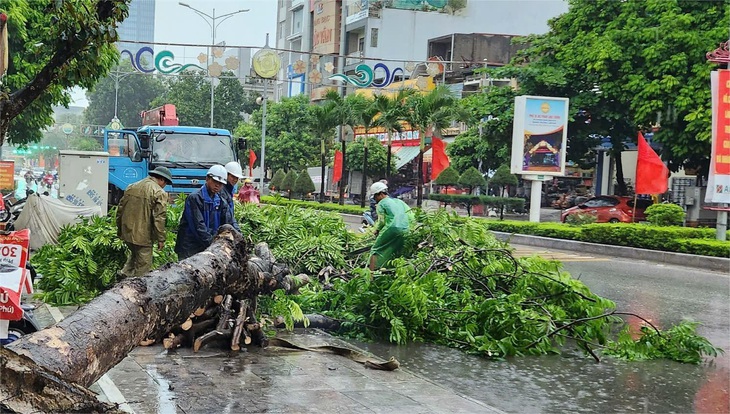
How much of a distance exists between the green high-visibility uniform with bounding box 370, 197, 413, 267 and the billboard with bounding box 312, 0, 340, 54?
62.2m

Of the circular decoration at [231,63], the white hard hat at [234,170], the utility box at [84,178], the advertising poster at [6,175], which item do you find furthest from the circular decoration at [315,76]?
the white hard hat at [234,170]

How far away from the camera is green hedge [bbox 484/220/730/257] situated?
1930 cm

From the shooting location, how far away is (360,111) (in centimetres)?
4262

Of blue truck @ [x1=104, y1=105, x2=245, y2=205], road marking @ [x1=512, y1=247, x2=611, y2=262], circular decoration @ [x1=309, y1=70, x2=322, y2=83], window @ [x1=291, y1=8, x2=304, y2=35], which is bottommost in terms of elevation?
road marking @ [x1=512, y1=247, x2=611, y2=262]

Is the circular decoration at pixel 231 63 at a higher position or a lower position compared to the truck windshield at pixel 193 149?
higher

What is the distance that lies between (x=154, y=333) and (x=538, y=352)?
4342 millimetres

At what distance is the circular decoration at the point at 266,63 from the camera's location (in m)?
26.3

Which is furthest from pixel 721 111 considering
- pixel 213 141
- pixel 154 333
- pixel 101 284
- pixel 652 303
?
pixel 154 333

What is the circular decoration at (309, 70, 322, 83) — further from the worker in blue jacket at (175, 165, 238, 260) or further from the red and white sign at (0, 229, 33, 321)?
the red and white sign at (0, 229, 33, 321)

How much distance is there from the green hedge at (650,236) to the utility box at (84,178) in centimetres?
820

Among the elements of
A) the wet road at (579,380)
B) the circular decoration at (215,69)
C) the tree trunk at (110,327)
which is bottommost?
the wet road at (579,380)

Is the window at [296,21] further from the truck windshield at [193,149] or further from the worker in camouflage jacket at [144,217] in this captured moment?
the worker in camouflage jacket at [144,217]

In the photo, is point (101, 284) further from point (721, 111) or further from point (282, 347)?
point (721, 111)

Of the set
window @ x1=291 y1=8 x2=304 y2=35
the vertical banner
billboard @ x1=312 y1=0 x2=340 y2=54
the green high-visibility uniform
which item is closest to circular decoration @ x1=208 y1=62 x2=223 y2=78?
the vertical banner
